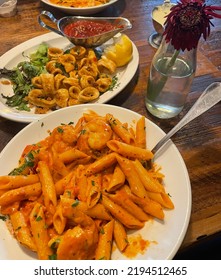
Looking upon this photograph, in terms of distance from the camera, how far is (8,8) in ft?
6.14

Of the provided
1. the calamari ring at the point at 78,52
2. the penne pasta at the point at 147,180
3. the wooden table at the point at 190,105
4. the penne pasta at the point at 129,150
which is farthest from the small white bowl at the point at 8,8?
the penne pasta at the point at 147,180

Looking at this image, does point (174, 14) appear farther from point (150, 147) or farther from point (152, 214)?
point (152, 214)

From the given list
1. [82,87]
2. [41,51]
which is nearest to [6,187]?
[82,87]

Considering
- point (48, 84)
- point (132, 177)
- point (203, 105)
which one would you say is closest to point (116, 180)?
point (132, 177)

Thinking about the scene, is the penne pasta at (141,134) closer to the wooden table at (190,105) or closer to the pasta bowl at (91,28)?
the wooden table at (190,105)

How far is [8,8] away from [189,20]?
140 cm

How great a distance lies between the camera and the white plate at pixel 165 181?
32.9 inches

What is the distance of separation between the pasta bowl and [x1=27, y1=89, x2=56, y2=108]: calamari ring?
391 millimetres

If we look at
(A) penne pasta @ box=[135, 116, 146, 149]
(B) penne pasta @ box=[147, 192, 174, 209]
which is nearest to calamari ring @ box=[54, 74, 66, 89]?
(A) penne pasta @ box=[135, 116, 146, 149]

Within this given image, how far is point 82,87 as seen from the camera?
1358 millimetres

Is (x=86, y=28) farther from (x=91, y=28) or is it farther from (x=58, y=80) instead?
(x=58, y=80)

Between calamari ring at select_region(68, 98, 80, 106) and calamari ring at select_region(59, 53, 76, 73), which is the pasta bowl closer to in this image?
calamari ring at select_region(59, 53, 76, 73)

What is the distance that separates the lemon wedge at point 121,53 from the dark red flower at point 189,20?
0.50 meters

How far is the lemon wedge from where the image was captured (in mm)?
1454
